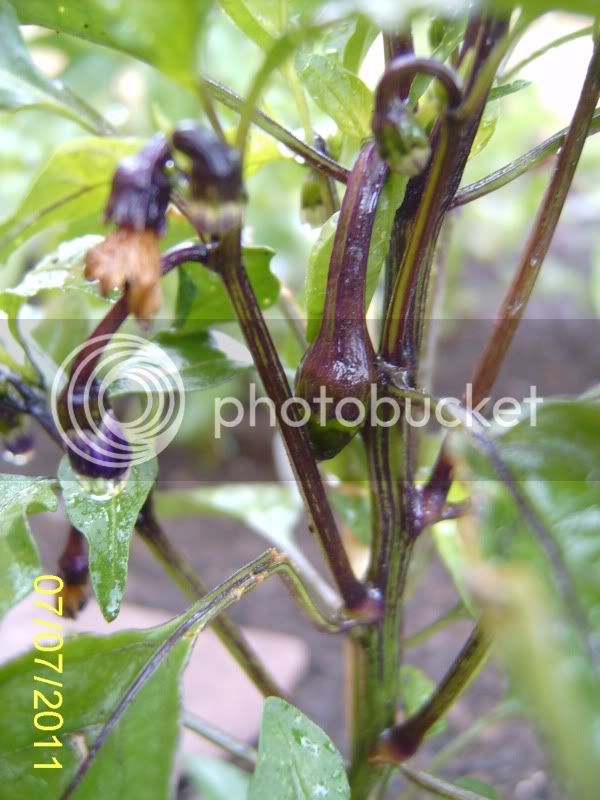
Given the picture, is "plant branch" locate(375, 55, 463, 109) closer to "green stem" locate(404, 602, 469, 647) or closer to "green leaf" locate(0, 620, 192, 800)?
"green leaf" locate(0, 620, 192, 800)

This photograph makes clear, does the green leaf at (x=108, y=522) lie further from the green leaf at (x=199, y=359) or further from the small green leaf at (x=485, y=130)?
the small green leaf at (x=485, y=130)

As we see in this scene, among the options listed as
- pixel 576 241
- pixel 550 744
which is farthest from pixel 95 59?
pixel 576 241

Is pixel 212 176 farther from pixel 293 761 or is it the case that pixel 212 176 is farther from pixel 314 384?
pixel 293 761

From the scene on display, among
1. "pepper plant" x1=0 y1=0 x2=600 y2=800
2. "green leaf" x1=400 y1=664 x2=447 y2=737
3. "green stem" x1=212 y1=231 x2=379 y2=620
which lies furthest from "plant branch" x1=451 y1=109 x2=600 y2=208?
"green leaf" x1=400 y1=664 x2=447 y2=737

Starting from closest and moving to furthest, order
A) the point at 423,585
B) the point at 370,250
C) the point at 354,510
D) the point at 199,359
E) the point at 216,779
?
the point at 370,250 → the point at 199,359 → the point at 354,510 → the point at 216,779 → the point at 423,585

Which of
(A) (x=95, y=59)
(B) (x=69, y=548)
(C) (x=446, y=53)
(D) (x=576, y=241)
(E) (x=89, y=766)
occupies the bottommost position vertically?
(E) (x=89, y=766)

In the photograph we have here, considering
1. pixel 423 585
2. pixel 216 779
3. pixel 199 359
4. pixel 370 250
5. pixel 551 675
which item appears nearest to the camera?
pixel 551 675

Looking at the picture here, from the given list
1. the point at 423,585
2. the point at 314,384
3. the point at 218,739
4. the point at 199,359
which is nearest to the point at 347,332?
the point at 314,384

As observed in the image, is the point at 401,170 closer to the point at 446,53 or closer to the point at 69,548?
the point at 446,53
